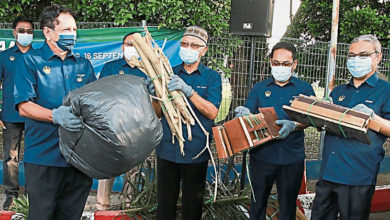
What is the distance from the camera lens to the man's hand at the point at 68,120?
1938mm

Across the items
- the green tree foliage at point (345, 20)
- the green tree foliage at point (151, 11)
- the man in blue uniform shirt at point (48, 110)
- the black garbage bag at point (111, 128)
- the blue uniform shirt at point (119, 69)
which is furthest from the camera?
the green tree foliage at point (345, 20)

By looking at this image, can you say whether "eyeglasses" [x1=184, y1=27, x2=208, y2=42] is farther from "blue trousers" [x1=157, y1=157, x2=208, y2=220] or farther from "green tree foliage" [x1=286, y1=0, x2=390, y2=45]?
"green tree foliage" [x1=286, y1=0, x2=390, y2=45]

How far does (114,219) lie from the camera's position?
→ 10.2 ft

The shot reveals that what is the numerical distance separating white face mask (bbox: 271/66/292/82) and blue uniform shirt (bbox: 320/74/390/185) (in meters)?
0.51

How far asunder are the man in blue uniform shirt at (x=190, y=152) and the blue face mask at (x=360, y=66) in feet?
3.13

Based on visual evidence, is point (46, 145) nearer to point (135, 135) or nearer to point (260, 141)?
point (135, 135)

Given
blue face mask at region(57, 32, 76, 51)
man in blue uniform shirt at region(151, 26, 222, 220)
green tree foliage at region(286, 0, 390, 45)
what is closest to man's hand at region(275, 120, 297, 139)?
man in blue uniform shirt at region(151, 26, 222, 220)

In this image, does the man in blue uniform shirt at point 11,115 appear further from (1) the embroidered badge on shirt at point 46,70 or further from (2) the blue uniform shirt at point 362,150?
(2) the blue uniform shirt at point 362,150

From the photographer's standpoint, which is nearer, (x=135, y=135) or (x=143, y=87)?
(x=135, y=135)

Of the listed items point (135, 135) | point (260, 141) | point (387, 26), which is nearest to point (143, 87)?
point (135, 135)

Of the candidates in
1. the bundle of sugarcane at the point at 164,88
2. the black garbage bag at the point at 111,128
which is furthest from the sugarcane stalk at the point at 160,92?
the black garbage bag at the point at 111,128

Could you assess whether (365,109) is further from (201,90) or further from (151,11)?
(151,11)

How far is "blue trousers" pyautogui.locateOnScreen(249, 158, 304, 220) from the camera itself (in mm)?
2902

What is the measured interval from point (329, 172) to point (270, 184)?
1.63ft
